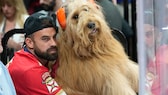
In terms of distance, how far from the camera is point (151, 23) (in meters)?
2.27

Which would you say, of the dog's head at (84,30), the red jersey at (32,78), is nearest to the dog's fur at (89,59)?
the dog's head at (84,30)

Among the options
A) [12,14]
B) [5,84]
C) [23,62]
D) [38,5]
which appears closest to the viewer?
[5,84]

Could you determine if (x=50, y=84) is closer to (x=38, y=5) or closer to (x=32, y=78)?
(x=32, y=78)

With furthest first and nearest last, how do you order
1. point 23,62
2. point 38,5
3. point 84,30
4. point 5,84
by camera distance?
point 38,5 < point 23,62 < point 84,30 < point 5,84

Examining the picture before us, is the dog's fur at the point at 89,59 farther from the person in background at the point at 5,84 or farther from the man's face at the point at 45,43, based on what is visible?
the person in background at the point at 5,84

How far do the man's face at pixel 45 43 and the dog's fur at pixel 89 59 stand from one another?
0.05m

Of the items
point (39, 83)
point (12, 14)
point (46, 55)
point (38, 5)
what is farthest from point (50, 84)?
point (38, 5)

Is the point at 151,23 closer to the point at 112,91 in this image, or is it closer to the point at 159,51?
the point at 159,51

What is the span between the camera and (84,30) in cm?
305

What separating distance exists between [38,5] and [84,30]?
1936 mm

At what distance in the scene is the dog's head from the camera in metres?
3.05

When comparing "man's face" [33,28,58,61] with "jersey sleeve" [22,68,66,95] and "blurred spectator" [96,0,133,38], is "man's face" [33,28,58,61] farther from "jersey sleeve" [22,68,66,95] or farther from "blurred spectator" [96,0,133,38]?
"blurred spectator" [96,0,133,38]

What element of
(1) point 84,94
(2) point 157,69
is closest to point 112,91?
(1) point 84,94

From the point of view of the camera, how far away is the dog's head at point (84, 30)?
10.0ft
